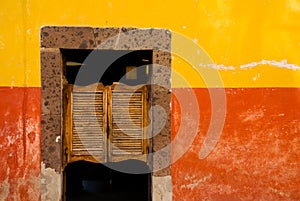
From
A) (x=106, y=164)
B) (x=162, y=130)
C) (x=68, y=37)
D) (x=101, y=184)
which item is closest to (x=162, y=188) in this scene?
(x=162, y=130)

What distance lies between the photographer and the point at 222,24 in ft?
11.6

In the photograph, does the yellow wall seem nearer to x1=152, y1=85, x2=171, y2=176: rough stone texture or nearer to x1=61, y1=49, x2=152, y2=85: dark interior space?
x1=152, y1=85, x2=171, y2=176: rough stone texture

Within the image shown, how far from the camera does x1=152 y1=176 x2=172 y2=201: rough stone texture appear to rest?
11.4ft

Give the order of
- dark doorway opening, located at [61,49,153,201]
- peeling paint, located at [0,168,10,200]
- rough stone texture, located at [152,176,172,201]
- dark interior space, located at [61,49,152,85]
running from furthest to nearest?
dark doorway opening, located at [61,49,153,201], dark interior space, located at [61,49,152,85], rough stone texture, located at [152,176,172,201], peeling paint, located at [0,168,10,200]

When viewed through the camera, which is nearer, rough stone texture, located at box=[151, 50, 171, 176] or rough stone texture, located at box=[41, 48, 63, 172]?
rough stone texture, located at box=[41, 48, 63, 172]

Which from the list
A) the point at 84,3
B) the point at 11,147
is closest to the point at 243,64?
the point at 84,3

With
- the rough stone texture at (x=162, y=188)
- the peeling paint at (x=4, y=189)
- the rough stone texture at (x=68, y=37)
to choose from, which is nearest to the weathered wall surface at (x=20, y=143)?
the peeling paint at (x=4, y=189)

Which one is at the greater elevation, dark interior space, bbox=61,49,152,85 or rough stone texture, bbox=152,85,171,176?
dark interior space, bbox=61,49,152,85

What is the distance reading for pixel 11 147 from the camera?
3.37m

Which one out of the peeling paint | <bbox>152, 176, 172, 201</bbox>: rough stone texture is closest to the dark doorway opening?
<bbox>152, 176, 172, 201</bbox>: rough stone texture

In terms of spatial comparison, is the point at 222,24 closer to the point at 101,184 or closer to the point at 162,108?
the point at 162,108

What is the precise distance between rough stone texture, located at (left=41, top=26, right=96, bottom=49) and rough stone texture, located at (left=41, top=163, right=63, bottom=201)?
3.94 ft

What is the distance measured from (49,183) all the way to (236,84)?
83.6 inches

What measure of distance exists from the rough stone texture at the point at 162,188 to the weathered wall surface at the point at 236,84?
20mm
